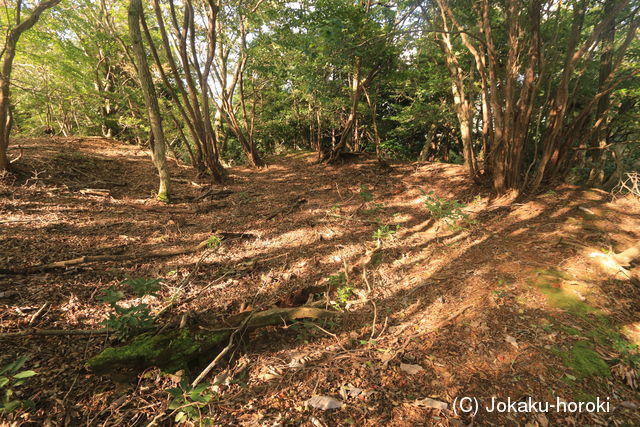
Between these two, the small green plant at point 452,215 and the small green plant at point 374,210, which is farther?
the small green plant at point 374,210

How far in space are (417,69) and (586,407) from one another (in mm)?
10231

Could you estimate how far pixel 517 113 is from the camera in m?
5.24

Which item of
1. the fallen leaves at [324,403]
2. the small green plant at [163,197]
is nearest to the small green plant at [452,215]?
the fallen leaves at [324,403]

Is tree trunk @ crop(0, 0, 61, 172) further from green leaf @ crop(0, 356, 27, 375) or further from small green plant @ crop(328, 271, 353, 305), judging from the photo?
small green plant @ crop(328, 271, 353, 305)

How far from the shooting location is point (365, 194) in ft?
26.3

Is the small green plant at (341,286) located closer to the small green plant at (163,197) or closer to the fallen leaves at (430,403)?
the fallen leaves at (430,403)

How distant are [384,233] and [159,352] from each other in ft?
13.7

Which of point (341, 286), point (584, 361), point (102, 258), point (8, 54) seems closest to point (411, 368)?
point (584, 361)

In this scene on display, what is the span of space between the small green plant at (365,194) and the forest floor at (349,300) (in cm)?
81

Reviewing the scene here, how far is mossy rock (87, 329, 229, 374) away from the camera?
2197 mm

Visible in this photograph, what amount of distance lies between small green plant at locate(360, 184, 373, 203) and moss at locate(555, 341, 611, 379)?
18.4 feet

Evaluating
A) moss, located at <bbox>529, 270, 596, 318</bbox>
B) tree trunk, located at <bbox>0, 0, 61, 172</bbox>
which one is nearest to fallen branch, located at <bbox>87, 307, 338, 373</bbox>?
moss, located at <bbox>529, 270, 596, 318</bbox>

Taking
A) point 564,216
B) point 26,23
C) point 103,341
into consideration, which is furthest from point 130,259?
point 564,216

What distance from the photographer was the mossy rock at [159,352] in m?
2.20
